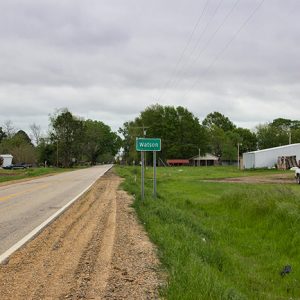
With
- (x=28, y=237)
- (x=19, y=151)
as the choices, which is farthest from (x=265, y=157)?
(x=28, y=237)

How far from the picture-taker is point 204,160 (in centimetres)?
13562

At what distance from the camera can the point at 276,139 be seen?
447 ft

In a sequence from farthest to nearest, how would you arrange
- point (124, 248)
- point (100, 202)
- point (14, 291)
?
point (100, 202), point (124, 248), point (14, 291)

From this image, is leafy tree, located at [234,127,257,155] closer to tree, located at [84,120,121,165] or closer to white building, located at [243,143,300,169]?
tree, located at [84,120,121,165]

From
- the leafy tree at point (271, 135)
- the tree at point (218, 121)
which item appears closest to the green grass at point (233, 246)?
the leafy tree at point (271, 135)

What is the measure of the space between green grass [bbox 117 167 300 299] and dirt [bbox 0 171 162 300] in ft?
1.24

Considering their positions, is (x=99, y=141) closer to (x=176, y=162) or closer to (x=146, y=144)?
(x=176, y=162)

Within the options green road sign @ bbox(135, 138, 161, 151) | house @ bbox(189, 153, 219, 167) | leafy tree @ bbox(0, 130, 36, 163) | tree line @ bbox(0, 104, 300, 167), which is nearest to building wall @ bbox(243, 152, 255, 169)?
tree line @ bbox(0, 104, 300, 167)

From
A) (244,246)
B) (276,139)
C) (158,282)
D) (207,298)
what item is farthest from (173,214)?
(276,139)

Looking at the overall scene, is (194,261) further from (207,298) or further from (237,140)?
(237,140)

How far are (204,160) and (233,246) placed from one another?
12442cm

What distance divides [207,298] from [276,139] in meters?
137

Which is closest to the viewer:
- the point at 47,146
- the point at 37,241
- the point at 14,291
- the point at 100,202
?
the point at 14,291

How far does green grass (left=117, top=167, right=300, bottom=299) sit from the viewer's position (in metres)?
6.42
